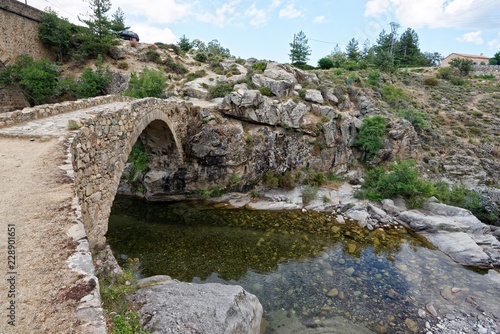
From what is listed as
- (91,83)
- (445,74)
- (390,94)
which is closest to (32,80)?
(91,83)

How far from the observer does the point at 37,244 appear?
8.93ft

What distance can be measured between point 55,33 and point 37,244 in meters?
28.3

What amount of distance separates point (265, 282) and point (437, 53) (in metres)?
80.3

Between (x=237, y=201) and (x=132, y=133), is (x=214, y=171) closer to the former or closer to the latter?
(x=237, y=201)

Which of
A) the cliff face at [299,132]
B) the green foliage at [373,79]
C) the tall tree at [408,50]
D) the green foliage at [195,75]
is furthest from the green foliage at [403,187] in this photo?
the tall tree at [408,50]

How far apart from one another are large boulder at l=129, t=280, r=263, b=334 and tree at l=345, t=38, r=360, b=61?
47.5 meters

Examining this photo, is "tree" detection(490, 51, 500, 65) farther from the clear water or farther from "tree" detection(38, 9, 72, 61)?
"tree" detection(38, 9, 72, 61)

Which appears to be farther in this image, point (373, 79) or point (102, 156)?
point (373, 79)

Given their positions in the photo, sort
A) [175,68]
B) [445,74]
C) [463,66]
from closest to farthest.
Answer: [175,68] < [445,74] < [463,66]

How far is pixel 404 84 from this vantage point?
34.5m

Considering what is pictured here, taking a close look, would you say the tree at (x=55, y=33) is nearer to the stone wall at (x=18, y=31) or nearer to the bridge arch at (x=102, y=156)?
the stone wall at (x=18, y=31)

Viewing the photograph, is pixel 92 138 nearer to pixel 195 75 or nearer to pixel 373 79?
pixel 195 75

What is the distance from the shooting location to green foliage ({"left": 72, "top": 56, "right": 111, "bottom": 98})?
65.6 feet

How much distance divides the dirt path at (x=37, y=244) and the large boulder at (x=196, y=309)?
2467 mm
